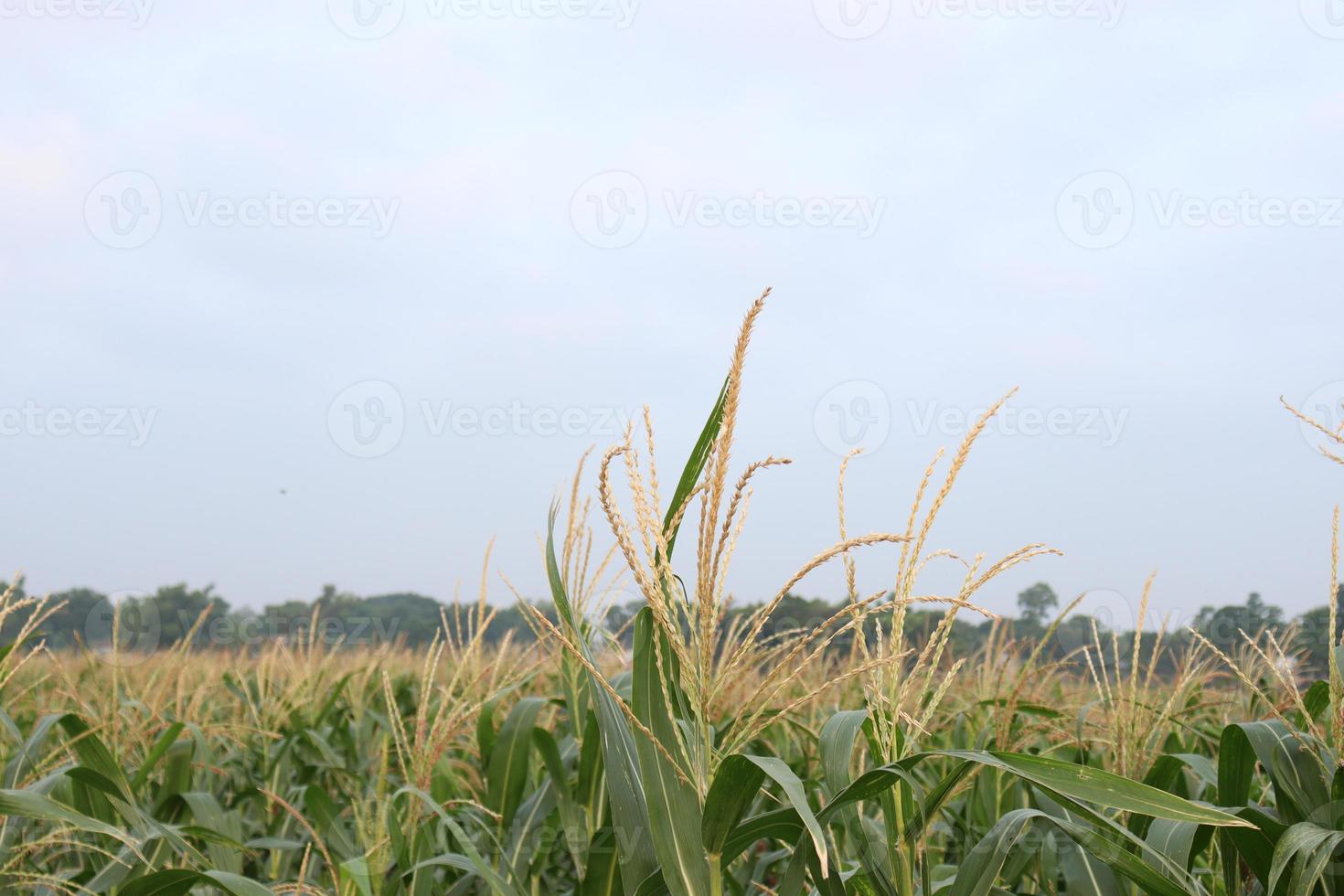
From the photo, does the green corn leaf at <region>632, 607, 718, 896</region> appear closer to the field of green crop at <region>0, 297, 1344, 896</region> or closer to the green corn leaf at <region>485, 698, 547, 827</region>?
the field of green crop at <region>0, 297, 1344, 896</region>

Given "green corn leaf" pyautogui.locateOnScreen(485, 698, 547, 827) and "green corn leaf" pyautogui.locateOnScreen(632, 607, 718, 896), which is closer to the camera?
"green corn leaf" pyautogui.locateOnScreen(632, 607, 718, 896)

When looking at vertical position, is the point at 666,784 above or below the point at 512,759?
above

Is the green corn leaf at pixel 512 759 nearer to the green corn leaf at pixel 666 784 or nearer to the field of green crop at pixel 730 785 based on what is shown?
the field of green crop at pixel 730 785

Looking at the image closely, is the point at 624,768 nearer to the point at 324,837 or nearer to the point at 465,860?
the point at 465,860

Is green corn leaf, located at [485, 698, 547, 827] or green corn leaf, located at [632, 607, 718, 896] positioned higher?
green corn leaf, located at [632, 607, 718, 896]

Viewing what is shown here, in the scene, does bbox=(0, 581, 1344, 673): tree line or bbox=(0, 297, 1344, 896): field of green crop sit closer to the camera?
bbox=(0, 297, 1344, 896): field of green crop

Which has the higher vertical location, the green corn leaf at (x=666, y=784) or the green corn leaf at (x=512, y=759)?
the green corn leaf at (x=666, y=784)

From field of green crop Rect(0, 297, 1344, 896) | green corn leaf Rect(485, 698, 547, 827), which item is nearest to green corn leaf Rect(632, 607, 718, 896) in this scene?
field of green crop Rect(0, 297, 1344, 896)

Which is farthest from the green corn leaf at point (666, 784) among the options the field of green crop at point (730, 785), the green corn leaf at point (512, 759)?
the green corn leaf at point (512, 759)

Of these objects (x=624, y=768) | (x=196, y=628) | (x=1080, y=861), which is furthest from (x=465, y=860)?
(x=196, y=628)

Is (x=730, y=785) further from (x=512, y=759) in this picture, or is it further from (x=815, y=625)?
(x=512, y=759)

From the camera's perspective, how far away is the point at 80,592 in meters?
26.8

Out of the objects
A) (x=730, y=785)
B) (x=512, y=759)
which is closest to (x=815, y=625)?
(x=730, y=785)

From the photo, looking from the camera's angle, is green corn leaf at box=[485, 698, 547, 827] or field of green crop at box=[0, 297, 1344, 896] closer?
field of green crop at box=[0, 297, 1344, 896]
